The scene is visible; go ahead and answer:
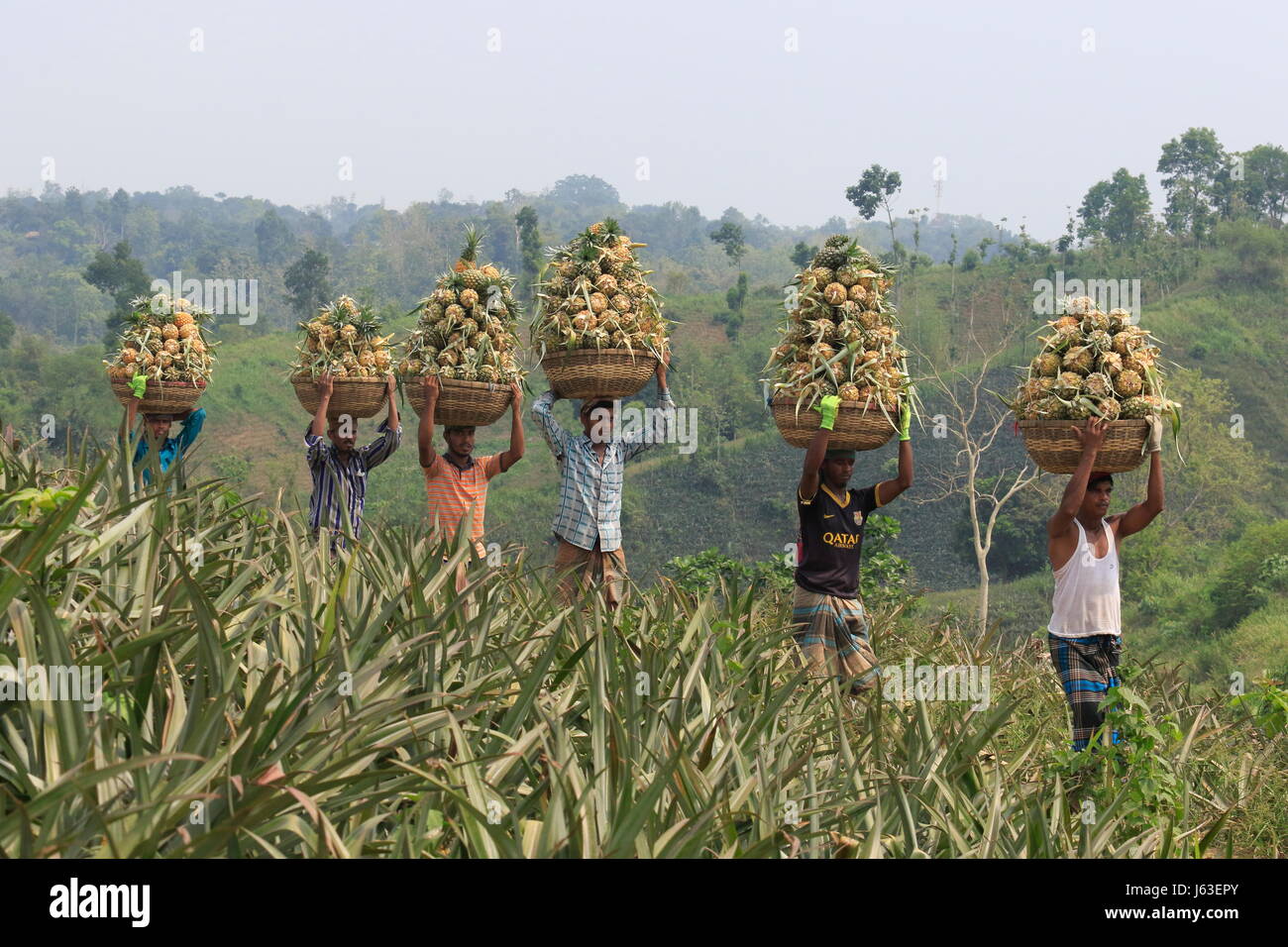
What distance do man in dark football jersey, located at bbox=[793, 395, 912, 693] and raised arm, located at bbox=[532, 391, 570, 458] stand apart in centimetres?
136

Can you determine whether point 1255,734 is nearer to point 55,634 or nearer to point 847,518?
point 847,518

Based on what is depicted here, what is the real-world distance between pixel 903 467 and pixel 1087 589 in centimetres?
146

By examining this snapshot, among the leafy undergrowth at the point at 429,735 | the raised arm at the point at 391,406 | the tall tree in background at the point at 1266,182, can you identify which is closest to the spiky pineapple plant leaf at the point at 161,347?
the raised arm at the point at 391,406

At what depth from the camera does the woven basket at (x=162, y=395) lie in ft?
25.3

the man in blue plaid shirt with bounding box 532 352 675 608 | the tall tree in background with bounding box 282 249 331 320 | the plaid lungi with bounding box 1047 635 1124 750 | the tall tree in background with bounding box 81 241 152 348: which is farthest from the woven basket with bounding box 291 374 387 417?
the tall tree in background with bounding box 282 249 331 320

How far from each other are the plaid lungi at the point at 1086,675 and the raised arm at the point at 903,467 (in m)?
1.12

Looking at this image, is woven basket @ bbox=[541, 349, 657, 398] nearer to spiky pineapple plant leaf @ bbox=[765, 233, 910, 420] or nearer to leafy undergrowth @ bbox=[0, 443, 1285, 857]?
spiky pineapple plant leaf @ bbox=[765, 233, 910, 420]

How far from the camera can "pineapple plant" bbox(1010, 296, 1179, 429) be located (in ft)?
17.5

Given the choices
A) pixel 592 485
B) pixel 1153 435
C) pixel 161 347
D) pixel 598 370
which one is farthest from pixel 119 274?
pixel 1153 435

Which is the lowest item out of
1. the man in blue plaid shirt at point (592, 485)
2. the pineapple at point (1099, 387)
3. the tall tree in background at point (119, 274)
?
the man in blue plaid shirt at point (592, 485)

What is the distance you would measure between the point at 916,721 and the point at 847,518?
5.85 ft

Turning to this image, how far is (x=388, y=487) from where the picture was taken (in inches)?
Result: 1431

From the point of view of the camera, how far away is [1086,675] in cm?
534

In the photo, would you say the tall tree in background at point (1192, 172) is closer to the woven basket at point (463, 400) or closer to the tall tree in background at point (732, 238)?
the tall tree in background at point (732, 238)
